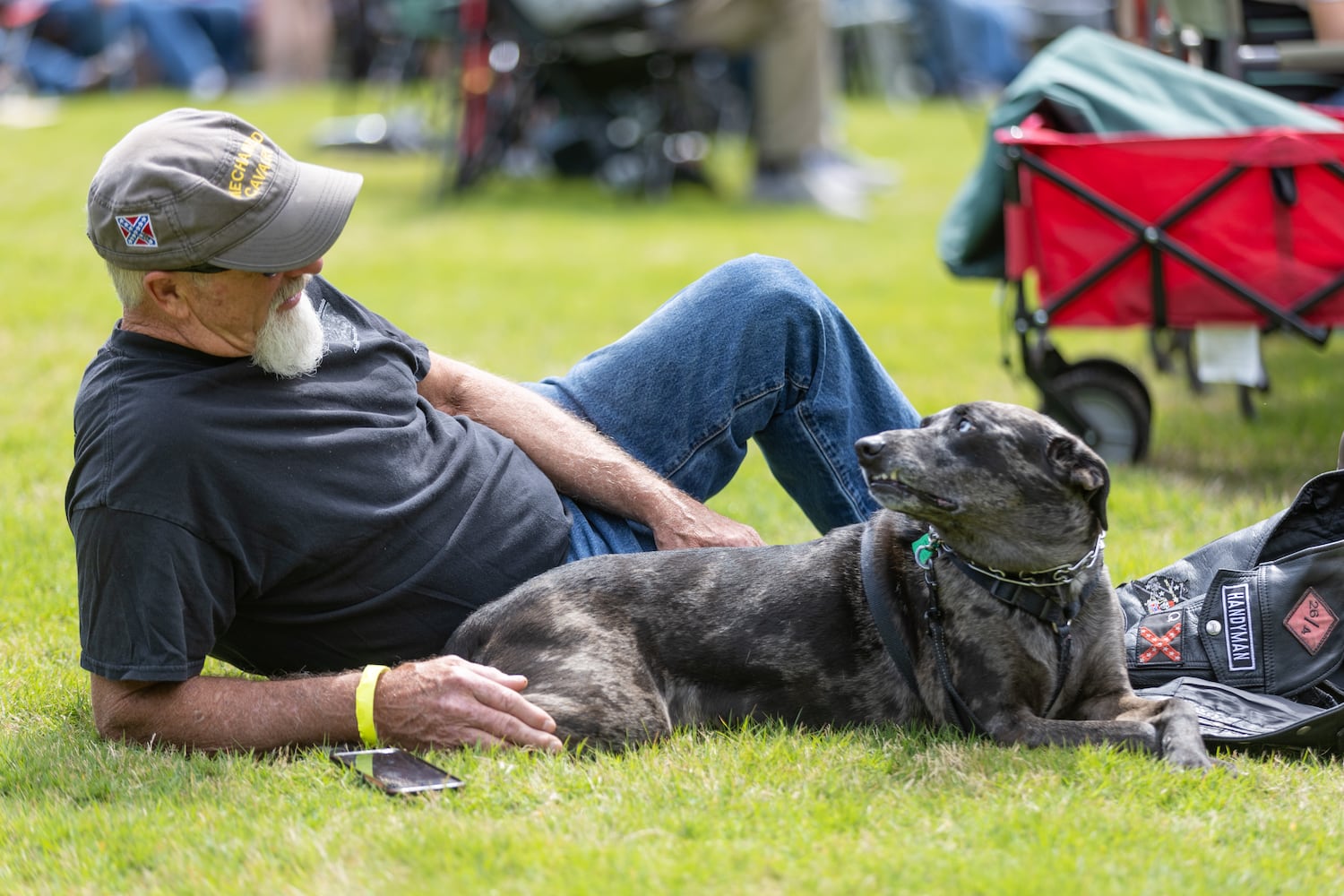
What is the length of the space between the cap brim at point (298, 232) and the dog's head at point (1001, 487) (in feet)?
4.19

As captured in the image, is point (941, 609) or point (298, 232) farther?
point (941, 609)

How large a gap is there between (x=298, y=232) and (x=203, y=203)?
21 centimetres

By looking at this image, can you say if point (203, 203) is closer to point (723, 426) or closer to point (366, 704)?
point (366, 704)

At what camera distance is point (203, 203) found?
2.97 meters

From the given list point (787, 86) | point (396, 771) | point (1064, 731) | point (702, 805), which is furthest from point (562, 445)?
point (787, 86)

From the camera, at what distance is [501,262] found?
33.0ft

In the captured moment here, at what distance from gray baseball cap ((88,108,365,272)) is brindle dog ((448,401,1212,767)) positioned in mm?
958

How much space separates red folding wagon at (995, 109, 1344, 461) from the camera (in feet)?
16.8

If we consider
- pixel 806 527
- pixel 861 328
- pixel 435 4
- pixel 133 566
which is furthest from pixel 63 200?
pixel 133 566

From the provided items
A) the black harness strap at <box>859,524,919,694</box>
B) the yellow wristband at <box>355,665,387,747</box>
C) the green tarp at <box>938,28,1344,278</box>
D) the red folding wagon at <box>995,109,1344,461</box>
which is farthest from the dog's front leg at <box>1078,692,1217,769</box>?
the green tarp at <box>938,28,1344,278</box>

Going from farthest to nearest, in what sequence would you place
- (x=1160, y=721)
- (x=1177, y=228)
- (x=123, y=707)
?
(x=1177, y=228), (x=1160, y=721), (x=123, y=707)

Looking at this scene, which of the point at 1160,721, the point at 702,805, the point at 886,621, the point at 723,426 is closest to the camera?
the point at 702,805

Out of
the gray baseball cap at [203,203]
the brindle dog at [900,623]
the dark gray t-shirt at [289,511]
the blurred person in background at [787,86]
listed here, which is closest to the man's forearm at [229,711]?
the dark gray t-shirt at [289,511]

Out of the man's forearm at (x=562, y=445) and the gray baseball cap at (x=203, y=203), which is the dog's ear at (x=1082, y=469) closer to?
the man's forearm at (x=562, y=445)
